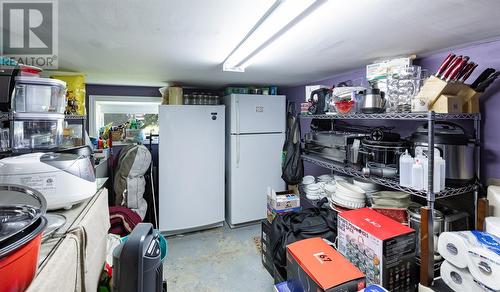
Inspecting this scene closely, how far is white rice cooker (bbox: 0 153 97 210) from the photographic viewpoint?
2.58 feet

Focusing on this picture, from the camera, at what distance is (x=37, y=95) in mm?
1311

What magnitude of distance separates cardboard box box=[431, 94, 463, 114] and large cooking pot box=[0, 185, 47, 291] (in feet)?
5.69

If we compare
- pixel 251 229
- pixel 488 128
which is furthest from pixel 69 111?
pixel 488 128

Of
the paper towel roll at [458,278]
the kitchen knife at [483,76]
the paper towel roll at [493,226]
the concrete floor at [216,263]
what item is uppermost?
the kitchen knife at [483,76]

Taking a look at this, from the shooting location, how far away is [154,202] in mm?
3025

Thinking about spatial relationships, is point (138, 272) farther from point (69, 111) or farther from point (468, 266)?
point (69, 111)

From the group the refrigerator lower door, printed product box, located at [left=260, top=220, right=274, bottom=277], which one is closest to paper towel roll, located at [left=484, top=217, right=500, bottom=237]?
printed product box, located at [left=260, top=220, right=274, bottom=277]

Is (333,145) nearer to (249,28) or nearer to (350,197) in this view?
(350,197)

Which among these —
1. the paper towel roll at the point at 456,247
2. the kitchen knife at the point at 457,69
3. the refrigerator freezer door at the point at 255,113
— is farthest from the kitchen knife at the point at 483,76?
the refrigerator freezer door at the point at 255,113

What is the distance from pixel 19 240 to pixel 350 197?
5.81 feet

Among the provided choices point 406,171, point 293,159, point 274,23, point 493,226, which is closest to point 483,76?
point 406,171

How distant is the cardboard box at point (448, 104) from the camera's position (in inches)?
50.8

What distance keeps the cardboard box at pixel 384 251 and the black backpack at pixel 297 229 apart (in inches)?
13.2

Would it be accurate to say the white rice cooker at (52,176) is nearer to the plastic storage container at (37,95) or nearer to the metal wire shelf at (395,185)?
the plastic storage container at (37,95)
